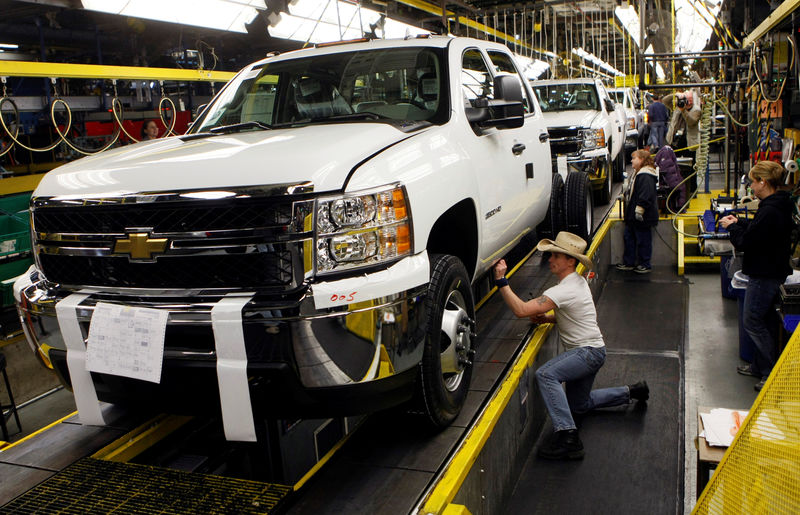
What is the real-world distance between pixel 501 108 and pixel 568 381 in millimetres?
1930

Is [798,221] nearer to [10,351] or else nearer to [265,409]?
[265,409]

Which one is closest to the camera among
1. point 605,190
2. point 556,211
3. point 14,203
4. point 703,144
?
point 556,211

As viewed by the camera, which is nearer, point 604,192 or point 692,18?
point 692,18

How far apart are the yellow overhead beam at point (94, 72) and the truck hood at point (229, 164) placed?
410 cm

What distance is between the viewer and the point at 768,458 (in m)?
2.05

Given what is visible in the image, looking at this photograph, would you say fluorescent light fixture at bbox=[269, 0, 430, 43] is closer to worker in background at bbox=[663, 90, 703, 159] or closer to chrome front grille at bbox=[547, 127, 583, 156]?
chrome front grille at bbox=[547, 127, 583, 156]

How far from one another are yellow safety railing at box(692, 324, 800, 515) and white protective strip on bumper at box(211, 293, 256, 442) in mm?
1619

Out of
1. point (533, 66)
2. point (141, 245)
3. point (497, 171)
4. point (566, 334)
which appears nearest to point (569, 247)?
point (566, 334)

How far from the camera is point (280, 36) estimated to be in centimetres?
1239

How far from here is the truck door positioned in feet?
12.3

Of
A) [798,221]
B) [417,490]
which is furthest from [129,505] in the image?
[798,221]

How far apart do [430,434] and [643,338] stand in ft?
13.3

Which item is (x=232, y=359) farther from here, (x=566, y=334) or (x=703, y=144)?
(x=703, y=144)

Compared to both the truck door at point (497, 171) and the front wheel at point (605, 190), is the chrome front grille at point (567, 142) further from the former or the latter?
the truck door at point (497, 171)
